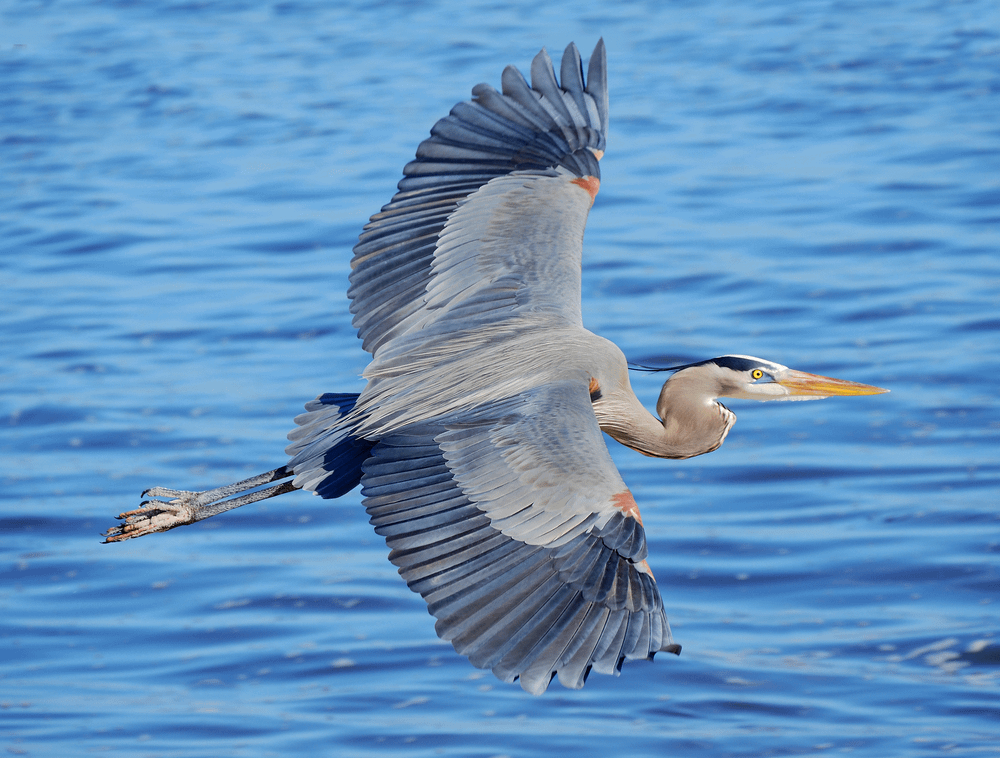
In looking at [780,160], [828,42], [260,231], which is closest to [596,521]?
[260,231]

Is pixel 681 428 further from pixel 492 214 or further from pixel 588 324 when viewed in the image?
pixel 588 324

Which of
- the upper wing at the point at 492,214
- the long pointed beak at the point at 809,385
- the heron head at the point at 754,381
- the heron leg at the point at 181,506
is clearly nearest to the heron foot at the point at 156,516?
the heron leg at the point at 181,506

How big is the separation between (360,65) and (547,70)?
1386 cm

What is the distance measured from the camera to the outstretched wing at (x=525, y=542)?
4.88 m

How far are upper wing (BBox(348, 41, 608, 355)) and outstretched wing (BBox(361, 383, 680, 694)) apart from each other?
3.91ft

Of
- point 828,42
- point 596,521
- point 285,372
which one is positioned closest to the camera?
point 596,521

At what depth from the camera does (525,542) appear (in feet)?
16.9

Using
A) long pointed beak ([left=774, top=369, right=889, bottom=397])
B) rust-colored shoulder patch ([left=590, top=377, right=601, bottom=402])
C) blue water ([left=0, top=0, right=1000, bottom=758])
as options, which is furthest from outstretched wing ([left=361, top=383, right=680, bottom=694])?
blue water ([left=0, top=0, right=1000, bottom=758])

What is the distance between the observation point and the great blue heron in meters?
5.00

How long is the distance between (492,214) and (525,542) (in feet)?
7.27

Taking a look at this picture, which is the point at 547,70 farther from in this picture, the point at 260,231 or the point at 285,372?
the point at 260,231

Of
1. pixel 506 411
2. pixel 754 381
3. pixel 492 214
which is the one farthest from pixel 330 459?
pixel 754 381

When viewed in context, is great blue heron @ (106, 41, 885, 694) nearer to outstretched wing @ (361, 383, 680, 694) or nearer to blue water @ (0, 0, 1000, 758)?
outstretched wing @ (361, 383, 680, 694)

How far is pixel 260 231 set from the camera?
1466cm
